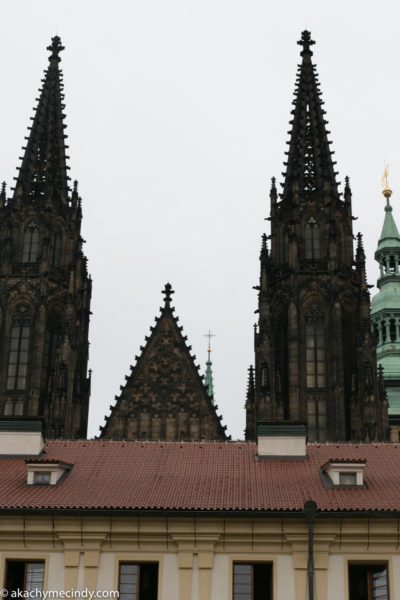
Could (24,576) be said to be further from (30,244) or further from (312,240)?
(312,240)

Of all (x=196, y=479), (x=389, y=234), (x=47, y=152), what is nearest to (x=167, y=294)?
(x=47, y=152)

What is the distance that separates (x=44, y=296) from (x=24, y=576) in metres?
29.3

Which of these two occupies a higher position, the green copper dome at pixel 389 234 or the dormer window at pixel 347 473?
the green copper dome at pixel 389 234

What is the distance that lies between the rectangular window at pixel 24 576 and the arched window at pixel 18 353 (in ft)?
89.2

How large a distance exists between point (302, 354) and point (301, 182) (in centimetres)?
980

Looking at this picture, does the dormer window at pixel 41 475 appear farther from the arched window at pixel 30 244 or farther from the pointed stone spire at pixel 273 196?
the pointed stone spire at pixel 273 196

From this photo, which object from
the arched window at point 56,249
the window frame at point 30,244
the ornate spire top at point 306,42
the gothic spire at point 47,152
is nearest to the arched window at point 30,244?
the window frame at point 30,244

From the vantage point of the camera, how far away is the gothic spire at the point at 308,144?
56344mm

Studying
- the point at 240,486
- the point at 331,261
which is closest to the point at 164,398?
the point at 331,261

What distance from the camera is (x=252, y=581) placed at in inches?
936

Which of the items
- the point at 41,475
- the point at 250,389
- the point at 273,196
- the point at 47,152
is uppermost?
the point at 47,152

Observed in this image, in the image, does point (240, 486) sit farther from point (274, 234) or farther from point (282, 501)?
point (274, 234)

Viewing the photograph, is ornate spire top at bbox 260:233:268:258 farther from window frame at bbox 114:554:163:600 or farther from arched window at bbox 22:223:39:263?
window frame at bbox 114:554:163:600

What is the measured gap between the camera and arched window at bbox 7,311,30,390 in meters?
51.2
